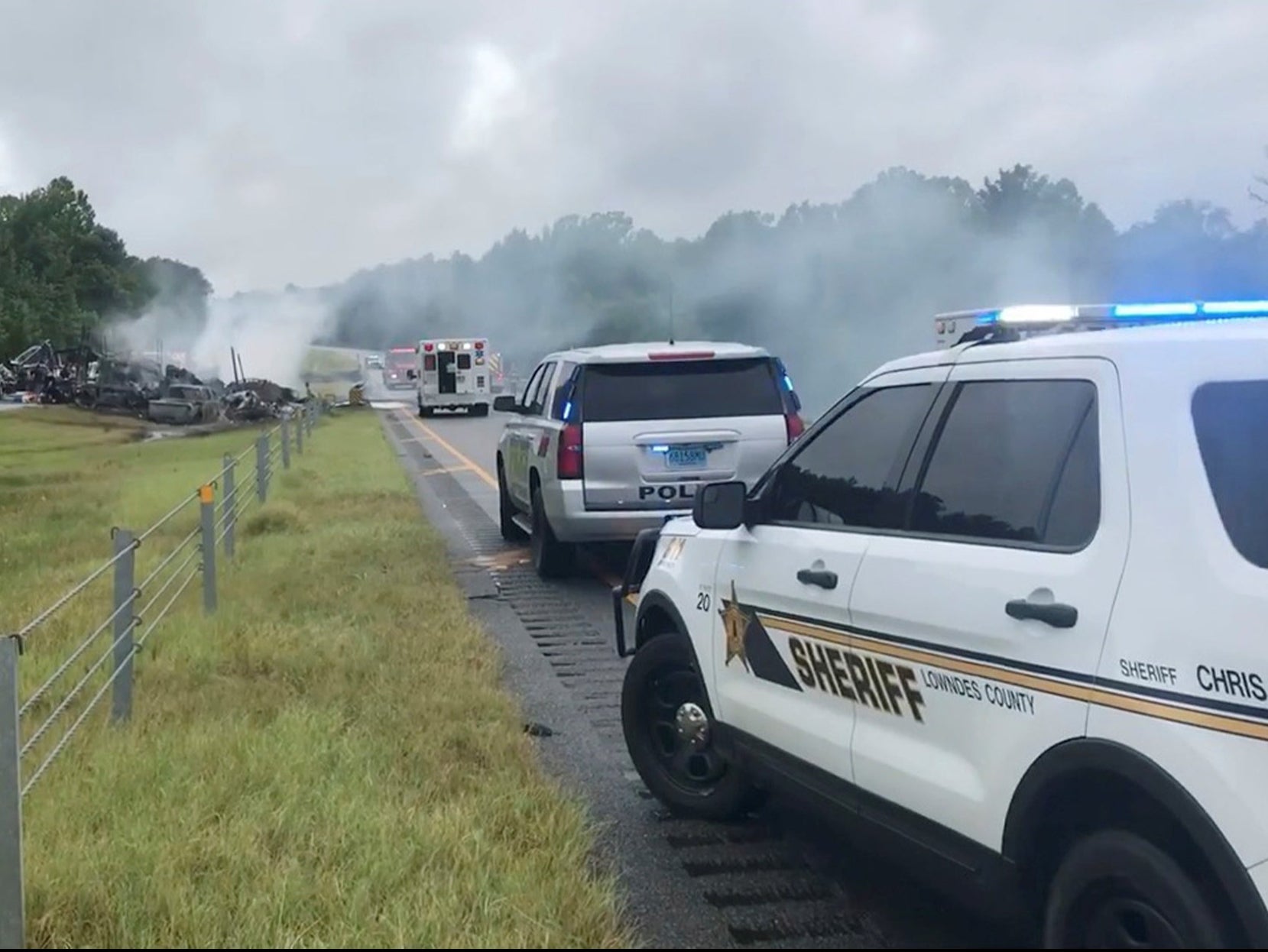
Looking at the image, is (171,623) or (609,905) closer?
(609,905)

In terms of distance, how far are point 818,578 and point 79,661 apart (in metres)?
4.83

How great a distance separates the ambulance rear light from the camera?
1046 centimetres

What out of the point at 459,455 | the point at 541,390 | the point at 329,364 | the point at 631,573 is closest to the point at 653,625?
the point at 631,573

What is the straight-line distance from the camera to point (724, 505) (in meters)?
4.87

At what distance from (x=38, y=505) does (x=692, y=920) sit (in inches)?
622

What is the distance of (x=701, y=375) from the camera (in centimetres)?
1053

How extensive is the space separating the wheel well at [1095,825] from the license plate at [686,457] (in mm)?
6972

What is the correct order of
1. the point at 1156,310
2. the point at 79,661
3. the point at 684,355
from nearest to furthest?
the point at 1156,310
the point at 79,661
the point at 684,355

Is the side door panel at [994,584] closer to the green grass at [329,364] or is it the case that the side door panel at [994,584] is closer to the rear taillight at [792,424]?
the rear taillight at [792,424]

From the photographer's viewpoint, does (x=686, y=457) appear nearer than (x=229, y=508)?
Yes

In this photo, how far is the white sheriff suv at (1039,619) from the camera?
298 centimetres

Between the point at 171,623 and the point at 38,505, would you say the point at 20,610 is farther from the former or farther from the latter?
the point at 38,505

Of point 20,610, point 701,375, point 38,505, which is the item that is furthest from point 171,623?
point 38,505

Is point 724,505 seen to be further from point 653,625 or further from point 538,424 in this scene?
point 538,424
